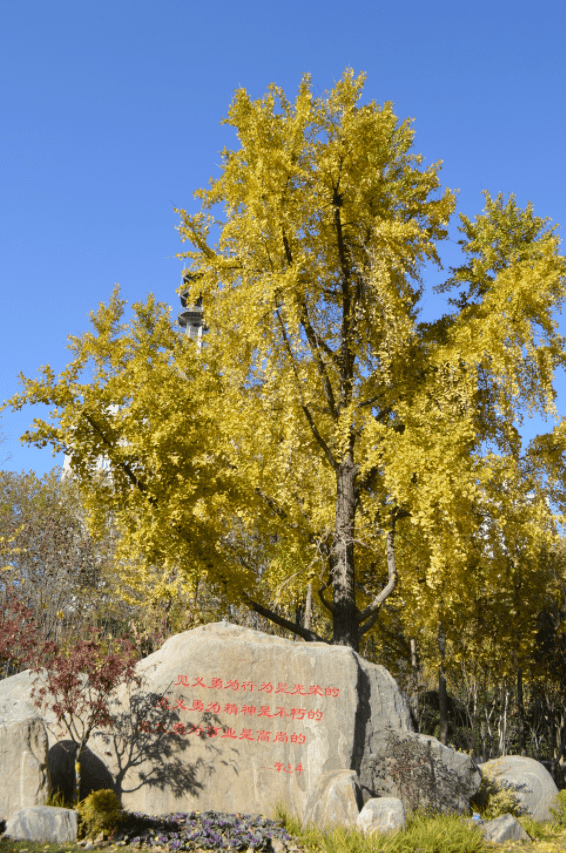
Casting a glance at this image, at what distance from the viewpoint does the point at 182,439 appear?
23.0ft

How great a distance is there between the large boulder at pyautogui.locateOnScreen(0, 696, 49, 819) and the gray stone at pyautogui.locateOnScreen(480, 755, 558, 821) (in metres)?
5.64

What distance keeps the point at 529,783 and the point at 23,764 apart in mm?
6333

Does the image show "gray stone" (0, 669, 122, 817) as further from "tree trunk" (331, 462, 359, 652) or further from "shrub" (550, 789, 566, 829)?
"shrub" (550, 789, 566, 829)

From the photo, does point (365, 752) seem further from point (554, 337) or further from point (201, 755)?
point (554, 337)

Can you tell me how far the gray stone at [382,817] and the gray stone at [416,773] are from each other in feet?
2.28

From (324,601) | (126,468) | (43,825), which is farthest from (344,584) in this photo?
(43,825)

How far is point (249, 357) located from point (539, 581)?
705cm

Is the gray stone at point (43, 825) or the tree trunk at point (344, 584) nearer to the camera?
the gray stone at point (43, 825)

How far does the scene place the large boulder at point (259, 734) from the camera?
6297 millimetres

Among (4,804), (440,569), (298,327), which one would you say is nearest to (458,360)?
(298,327)

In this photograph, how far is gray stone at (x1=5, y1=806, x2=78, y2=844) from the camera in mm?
5148

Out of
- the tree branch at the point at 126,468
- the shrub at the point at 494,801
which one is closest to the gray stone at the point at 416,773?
the shrub at the point at 494,801

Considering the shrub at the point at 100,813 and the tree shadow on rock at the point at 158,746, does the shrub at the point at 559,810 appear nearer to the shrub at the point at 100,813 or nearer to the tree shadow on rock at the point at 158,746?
the tree shadow on rock at the point at 158,746

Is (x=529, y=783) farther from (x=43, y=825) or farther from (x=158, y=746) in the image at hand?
(x=43, y=825)
